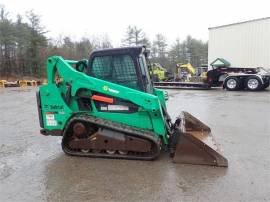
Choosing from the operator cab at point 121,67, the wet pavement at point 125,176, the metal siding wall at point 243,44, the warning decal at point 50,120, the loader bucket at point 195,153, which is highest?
the metal siding wall at point 243,44

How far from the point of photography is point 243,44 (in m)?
25.3

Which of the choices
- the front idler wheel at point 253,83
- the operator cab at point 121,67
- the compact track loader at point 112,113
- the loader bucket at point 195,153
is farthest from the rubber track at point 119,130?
the front idler wheel at point 253,83

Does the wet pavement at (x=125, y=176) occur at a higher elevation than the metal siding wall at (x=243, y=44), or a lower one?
lower

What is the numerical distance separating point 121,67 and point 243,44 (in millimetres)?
22567

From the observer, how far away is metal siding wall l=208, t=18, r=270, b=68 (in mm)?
23752

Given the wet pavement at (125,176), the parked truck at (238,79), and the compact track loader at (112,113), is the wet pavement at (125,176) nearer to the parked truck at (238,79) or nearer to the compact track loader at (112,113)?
the compact track loader at (112,113)

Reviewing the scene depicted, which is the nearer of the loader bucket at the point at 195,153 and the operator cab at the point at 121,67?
the loader bucket at the point at 195,153

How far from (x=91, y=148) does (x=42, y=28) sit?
42113mm

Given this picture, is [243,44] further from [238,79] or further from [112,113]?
[112,113]

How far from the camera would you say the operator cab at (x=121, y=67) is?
17.1 ft

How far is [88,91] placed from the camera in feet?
17.2

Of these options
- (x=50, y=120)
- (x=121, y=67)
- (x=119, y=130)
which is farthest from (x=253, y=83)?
(x=50, y=120)

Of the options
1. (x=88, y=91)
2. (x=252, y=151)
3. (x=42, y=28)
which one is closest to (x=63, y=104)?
(x=88, y=91)

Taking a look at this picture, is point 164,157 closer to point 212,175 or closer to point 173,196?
point 212,175
